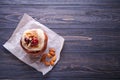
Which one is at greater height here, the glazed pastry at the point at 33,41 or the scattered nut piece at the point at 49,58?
the glazed pastry at the point at 33,41

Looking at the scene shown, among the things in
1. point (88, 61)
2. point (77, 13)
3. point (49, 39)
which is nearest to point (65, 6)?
point (77, 13)

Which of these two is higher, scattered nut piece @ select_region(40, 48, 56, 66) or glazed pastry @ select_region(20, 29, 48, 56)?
glazed pastry @ select_region(20, 29, 48, 56)

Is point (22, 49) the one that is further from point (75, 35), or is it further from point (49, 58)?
point (75, 35)

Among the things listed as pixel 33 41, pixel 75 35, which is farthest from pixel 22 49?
pixel 75 35

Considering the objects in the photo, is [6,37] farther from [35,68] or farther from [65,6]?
[65,6]
